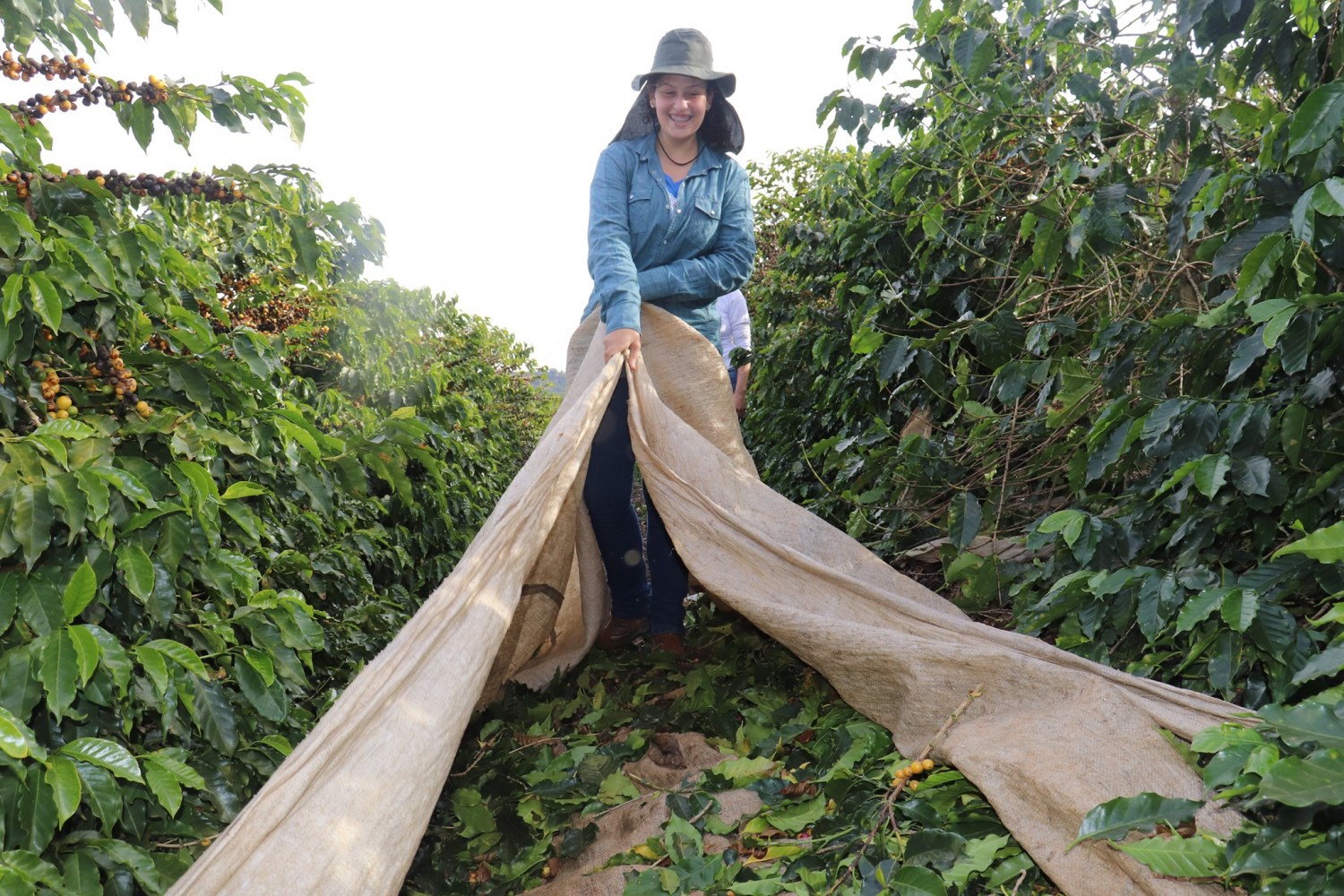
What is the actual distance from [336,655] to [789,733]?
6.12 ft

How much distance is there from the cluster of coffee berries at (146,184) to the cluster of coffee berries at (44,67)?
0.65 ft

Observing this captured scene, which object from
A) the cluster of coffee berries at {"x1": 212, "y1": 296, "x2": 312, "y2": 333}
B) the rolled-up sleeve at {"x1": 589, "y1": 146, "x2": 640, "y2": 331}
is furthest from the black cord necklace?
the cluster of coffee berries at {"x1": 212, "y1": 296, "x2": 312, "y2": 333}

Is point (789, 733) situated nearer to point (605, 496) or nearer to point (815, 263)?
point (605, 496)

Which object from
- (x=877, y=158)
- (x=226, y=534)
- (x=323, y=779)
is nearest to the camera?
(x=323, y=779)

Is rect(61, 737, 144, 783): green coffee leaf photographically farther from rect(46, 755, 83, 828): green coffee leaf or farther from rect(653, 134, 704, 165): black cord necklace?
rect(653, 134, 704, 165): black cord necklace

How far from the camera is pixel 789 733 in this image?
231 cm

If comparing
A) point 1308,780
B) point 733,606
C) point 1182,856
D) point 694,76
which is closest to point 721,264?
point 694,76

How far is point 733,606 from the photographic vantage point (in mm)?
2387

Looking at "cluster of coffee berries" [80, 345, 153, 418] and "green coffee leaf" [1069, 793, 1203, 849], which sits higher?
"cluster of coffee berries" [80, 345, 153, 418]

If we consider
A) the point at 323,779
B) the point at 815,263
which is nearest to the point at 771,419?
the point at 815,263

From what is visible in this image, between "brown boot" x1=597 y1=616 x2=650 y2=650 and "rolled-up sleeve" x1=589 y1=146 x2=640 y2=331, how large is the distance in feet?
3.27

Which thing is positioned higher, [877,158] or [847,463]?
[877,158]

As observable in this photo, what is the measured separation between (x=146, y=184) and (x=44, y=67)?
0.28 metres

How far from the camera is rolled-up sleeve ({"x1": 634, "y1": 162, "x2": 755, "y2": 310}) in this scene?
2902 mm
